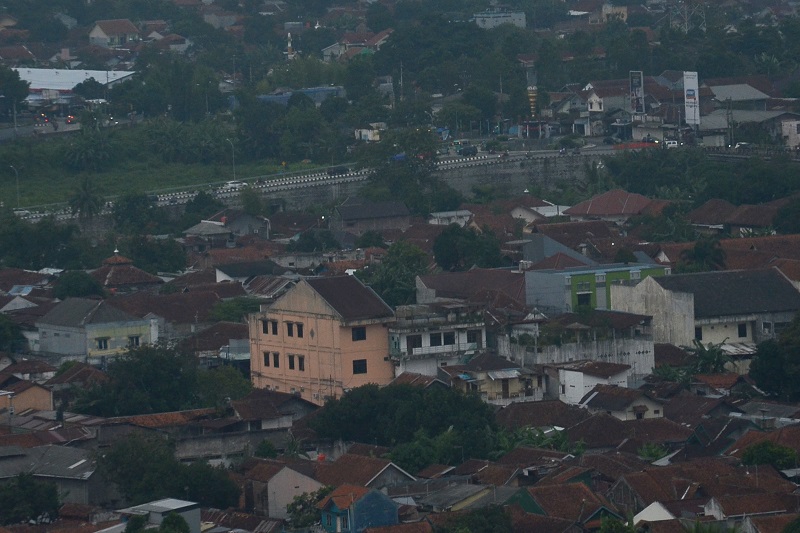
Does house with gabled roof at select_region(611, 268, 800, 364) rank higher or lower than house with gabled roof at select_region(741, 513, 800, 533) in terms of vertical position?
higher

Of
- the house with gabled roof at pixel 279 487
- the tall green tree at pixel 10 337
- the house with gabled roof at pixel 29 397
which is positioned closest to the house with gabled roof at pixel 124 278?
the tall green tree at pixel 10 337

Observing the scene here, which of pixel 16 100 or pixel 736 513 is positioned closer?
pixel 736 513

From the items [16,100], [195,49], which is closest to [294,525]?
[16,100]

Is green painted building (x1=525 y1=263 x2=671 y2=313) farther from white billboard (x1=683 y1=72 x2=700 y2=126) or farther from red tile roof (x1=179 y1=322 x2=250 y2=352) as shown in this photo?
white billboard (x1=683 y1=72 x2=700 y2=126)

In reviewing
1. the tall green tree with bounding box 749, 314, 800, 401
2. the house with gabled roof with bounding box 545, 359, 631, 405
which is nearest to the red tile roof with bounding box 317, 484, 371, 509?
the house with gabled roof with bounding box 545, 359, 631, 405

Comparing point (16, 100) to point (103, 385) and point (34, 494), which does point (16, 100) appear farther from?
point (34, 494)

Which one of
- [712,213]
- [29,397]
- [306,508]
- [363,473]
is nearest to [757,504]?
[363,473]
